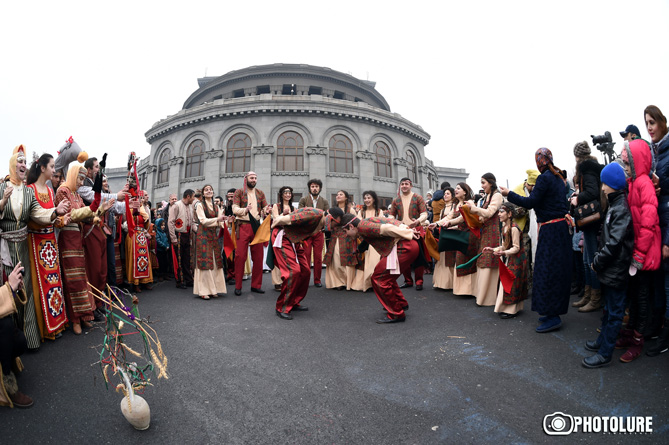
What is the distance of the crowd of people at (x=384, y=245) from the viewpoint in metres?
2.99

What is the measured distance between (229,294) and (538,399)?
5.17 meters

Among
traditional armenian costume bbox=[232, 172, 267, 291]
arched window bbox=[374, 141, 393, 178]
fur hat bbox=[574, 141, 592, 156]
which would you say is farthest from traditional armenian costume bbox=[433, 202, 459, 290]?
arched window bbox=[374, 141, 393, 178]

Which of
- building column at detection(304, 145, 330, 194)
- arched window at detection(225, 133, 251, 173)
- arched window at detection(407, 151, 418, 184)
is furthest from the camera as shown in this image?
arched window at detection(407, 151, 418, 184)

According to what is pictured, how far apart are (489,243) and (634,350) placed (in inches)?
96.8

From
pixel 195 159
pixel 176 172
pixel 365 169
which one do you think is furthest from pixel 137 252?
pixel 176 172

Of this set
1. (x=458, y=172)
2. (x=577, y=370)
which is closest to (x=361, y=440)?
(x=577, y=370)

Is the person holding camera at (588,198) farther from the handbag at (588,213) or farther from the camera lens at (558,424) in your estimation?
the camera lens at (558,424)

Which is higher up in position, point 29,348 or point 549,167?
point 549,167

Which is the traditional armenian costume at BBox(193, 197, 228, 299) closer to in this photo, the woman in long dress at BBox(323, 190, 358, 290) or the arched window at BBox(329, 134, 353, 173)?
the woman in long dress at BBox(323, 190, 358, 290)

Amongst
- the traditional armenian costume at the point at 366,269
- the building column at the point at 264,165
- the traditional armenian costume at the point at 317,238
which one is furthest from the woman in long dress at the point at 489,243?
the building column at the point at 264,165

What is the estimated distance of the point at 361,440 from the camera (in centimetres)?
216

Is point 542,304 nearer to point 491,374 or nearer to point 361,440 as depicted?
point 491,374

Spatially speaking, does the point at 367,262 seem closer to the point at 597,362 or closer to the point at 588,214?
the point at 588,214

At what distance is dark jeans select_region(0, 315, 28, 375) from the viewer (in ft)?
7.85
